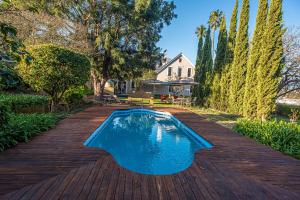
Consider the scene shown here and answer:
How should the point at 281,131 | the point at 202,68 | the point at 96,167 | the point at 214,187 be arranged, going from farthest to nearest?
the point at 202,68
the point at 281,131
the point at 96,167
the point at 214,187

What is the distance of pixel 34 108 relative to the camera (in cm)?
890

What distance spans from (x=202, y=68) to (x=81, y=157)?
17555 millimetres

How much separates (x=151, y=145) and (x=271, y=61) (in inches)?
347

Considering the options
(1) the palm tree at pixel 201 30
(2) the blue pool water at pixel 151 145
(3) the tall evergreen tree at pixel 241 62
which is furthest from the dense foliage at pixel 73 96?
(1) the palm tree at pixel 201 30

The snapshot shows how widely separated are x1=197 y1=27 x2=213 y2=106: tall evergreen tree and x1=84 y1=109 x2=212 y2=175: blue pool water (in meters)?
9.21

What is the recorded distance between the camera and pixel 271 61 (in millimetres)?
9969

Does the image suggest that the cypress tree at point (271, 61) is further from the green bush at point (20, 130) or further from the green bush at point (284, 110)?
the green bush at point (20, 130)

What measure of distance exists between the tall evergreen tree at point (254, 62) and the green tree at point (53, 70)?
10.6 metres

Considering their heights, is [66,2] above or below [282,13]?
above

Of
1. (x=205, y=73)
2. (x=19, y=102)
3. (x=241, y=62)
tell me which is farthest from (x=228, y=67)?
(x=19, y=102)

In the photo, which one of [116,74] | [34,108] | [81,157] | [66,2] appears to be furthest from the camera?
[116,74]

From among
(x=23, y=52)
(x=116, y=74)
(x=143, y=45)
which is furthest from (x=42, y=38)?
(x=23, y=52)

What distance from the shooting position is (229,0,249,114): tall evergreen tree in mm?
13133

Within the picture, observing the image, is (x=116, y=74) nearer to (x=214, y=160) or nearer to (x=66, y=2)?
(x=66, y=2)
